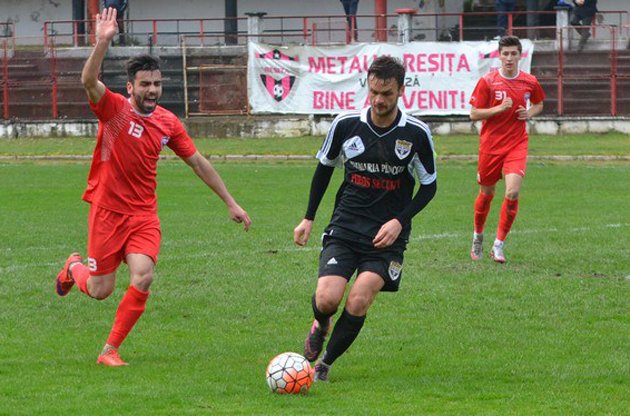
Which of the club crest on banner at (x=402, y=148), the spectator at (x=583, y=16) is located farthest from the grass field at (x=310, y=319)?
the spectator at (x=583, y=16)

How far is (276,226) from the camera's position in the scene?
1588 cm

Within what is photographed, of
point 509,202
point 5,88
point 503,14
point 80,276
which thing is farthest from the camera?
point 5,88

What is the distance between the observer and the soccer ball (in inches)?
291

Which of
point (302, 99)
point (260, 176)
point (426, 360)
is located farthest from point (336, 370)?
point (302, 99)

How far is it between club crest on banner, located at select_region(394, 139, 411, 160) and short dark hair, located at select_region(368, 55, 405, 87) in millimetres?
383

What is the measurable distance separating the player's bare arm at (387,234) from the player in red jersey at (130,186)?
1.36 metres

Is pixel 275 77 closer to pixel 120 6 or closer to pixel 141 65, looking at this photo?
pixel 120 6

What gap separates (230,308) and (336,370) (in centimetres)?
246

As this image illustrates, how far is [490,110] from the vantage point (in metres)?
13.0

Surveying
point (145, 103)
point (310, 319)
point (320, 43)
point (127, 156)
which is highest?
point (320, 43)

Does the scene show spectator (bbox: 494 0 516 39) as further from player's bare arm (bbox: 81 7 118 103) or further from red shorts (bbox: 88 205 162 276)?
player's bare arm (bbox: 81 7 118 103)

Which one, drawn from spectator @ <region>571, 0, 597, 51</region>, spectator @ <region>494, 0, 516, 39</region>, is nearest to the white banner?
spectator @ <region>494, 0, 516, 39</region>

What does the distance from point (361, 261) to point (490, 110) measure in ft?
17.6

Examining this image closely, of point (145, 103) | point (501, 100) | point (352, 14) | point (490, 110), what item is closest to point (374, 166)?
point (145, 103)
